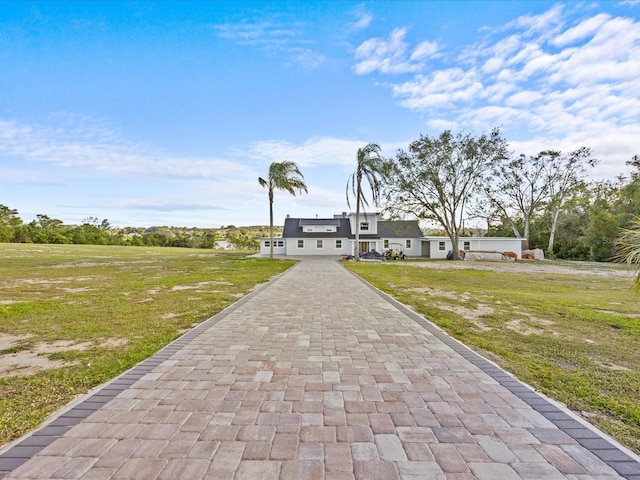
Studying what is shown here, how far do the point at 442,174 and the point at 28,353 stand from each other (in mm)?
25936

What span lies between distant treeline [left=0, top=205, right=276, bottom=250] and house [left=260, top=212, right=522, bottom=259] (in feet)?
46.8

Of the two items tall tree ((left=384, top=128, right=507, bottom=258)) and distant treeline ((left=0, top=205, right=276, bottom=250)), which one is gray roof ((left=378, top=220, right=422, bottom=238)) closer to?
tall tree ((left=384, top=128, right=507, bottom=258))

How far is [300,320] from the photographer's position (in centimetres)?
562

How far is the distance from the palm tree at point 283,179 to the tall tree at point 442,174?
7.00m

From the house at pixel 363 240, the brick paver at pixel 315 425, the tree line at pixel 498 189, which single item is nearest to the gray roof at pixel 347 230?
the house at pixel 363 240

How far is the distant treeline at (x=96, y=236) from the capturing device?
44.4m

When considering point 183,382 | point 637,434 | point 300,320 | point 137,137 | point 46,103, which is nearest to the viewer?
point 637,434

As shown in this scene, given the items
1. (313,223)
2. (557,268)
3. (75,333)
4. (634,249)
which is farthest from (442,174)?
(75,333)

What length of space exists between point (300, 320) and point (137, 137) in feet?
63.8

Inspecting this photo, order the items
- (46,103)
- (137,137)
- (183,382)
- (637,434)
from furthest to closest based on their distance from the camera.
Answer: (137,137) → (46,103) → (183,382) → (637,434)

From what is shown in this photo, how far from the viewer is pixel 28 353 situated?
12.8 ft

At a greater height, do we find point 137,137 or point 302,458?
point 137,137

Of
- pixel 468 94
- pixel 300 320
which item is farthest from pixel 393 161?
pixel 300 320

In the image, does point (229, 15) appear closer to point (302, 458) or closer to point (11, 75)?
point (11, 75)
